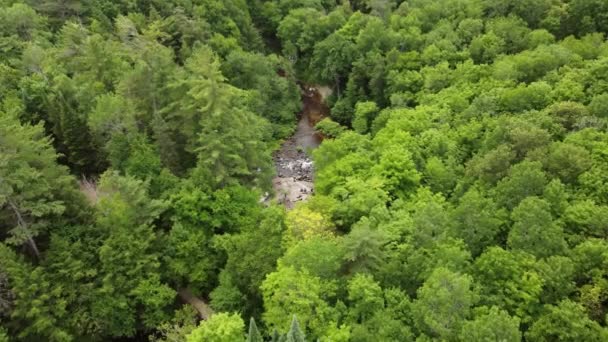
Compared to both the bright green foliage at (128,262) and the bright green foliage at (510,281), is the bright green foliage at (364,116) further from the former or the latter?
the bright green foliage at (510,281)

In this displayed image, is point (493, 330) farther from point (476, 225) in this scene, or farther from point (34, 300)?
point (34, 300)

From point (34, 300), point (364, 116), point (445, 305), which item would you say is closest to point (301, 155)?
point (364, 116)

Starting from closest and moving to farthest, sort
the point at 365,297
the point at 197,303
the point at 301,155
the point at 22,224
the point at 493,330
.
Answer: the point at 493,330
the point at 365,297
the point at 22,224
the point at 197,303
the point at 301,155

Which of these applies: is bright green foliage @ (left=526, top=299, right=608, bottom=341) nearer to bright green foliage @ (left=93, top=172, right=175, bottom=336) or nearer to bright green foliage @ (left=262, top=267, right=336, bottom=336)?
bright green foliage @ (left=262, top=267, right=336, bottom=336)

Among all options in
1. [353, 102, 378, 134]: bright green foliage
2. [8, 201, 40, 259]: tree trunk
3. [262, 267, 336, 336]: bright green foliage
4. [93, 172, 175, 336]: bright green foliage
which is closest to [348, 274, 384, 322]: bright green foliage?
[262, 267, 336, 336]: bright green foliage

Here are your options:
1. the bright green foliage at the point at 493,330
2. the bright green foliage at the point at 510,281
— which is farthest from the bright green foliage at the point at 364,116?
the bright green foliage at the point at 493,330

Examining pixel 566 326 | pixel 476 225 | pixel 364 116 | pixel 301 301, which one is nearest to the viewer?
pixel 566 326

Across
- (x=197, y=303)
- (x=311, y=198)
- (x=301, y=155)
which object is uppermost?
(x=311, y=198)
